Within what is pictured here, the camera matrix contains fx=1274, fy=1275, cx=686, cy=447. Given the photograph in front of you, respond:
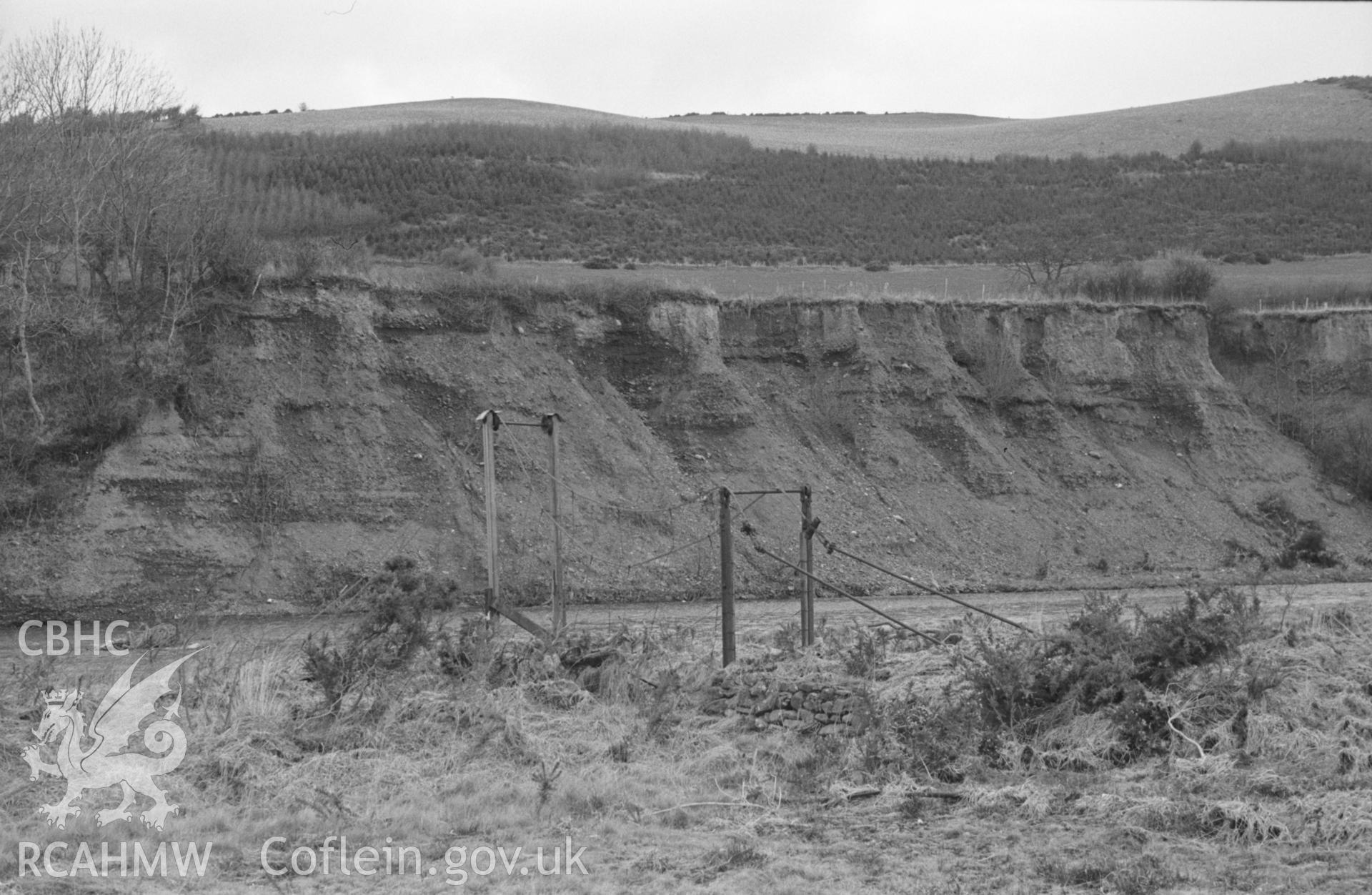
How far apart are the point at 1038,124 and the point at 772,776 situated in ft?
310

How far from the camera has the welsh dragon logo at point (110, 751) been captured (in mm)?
9320

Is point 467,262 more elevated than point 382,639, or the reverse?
point 467,262

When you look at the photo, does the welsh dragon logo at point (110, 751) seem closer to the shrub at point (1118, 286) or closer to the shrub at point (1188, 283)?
the shrub at point (1118, 286)

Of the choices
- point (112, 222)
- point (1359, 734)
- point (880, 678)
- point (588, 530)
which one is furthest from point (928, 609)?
point (112, 222)

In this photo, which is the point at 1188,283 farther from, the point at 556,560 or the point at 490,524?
the point at 490,524

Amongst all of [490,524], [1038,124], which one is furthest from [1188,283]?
[1038,124]

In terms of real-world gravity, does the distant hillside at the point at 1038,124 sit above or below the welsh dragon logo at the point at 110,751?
above

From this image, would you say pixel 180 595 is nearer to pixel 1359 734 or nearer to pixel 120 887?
pixel 120 887

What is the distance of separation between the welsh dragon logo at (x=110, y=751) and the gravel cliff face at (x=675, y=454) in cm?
1148

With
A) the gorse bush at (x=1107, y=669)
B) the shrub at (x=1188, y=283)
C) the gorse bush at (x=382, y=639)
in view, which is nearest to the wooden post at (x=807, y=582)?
the gorse bush at (x=1107, y=669)

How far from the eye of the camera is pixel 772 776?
34.3 feet

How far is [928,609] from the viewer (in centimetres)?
2297

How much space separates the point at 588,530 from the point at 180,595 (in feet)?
26.0

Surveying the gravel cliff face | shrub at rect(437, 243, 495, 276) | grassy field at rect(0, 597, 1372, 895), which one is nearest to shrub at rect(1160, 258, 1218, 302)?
the gravel cliff face
